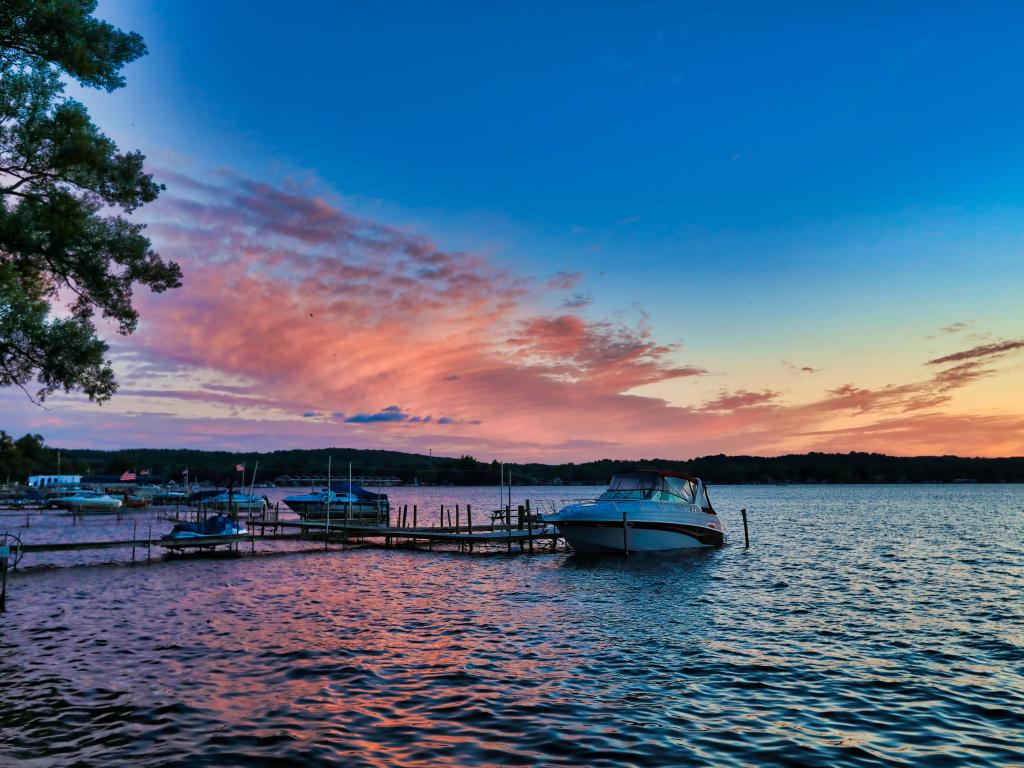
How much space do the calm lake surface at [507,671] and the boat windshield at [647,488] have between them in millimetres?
7767

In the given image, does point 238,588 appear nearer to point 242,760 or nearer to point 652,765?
point 242,760

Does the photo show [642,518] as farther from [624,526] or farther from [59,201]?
[59,201]

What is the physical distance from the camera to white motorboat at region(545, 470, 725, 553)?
32.4 meters

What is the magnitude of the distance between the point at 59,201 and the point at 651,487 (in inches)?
1116

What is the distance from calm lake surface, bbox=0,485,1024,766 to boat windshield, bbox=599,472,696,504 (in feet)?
25.5

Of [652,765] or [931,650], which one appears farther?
[931,650]

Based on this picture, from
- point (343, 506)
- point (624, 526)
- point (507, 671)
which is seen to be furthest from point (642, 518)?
point (343, 506)

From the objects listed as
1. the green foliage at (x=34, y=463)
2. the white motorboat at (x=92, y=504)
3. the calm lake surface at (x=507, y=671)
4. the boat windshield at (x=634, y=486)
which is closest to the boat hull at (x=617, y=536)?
the boat windshield at (x=634, y=486)

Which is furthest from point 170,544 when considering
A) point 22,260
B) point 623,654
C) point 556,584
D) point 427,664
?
point 623,654

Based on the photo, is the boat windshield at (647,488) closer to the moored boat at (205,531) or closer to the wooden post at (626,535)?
the wooden post at (626,535)

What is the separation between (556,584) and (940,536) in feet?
140

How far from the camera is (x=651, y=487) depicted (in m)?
34.5

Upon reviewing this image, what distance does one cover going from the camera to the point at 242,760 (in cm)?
862

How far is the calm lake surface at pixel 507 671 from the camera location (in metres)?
9.27
